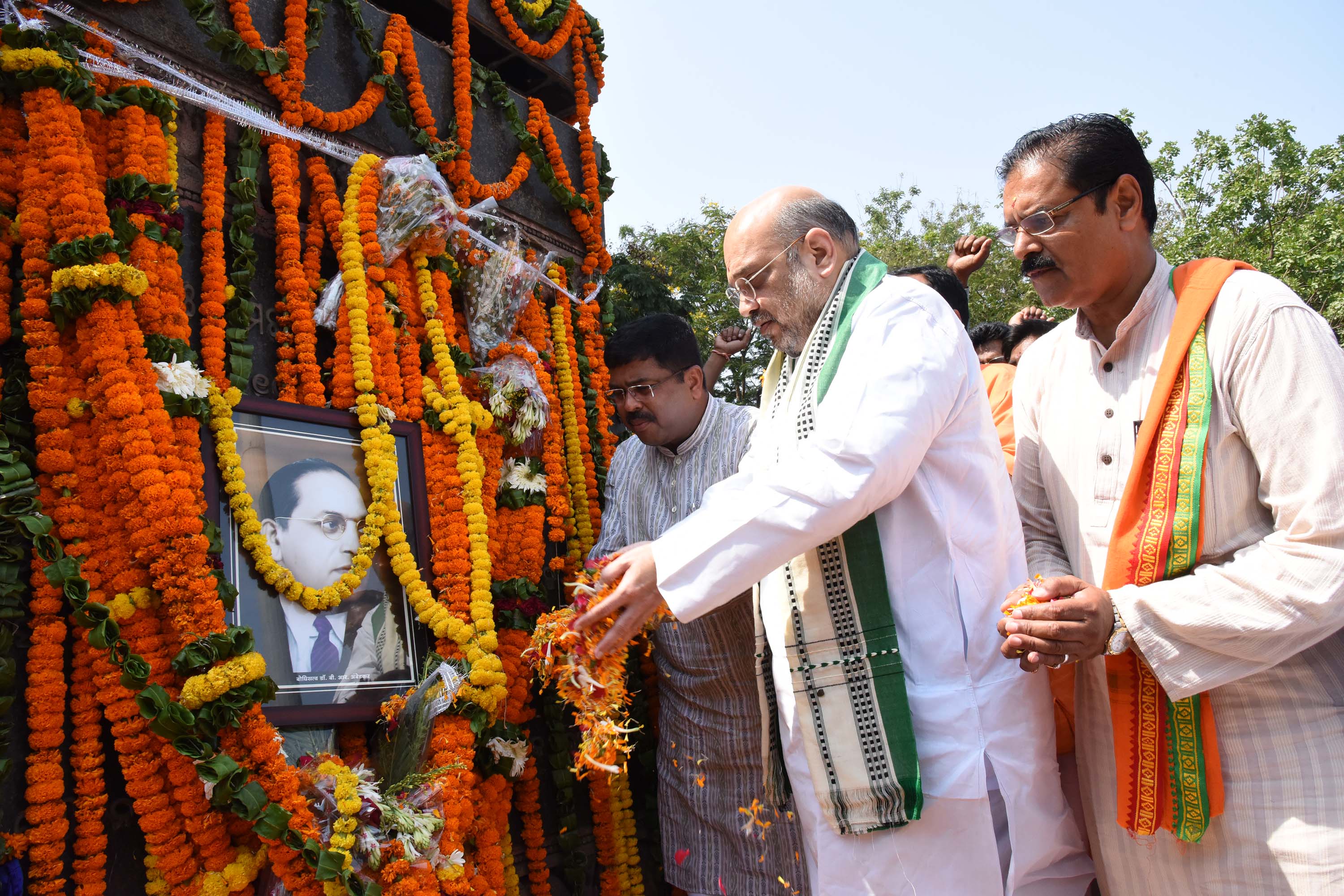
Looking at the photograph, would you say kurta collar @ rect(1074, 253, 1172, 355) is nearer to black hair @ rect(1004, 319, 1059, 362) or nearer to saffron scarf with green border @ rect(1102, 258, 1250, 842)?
saffron scarf with green border @ rect(1102, 258, 1250, 842)

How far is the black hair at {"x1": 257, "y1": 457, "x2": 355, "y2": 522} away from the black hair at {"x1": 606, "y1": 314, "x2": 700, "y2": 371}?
1.26 meters

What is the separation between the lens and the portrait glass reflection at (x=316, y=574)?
8.00ft

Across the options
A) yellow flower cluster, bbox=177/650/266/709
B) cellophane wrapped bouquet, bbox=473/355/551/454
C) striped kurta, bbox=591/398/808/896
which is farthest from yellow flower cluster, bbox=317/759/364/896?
cellophane wrapped bouquet, bbox=473/355/551/454

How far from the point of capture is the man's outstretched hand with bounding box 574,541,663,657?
2062 millimetres

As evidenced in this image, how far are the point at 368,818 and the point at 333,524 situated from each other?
84 cm

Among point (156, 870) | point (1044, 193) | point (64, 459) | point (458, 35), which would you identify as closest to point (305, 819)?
point (156, 870)

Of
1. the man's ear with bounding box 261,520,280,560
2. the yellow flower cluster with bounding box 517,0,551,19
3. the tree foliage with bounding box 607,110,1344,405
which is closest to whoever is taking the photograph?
the man's ear with bounding box 261,520,280,560

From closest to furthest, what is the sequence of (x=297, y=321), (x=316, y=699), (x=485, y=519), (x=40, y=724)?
(x=40, y=724)
(x=316, y=699)
(x=297, y=321)
(x=485, y=519)

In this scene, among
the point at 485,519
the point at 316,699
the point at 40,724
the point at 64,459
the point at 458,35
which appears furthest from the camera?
the point at 458,35

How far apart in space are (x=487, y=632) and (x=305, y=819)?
2.64 ft

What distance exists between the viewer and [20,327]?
2.20 metres

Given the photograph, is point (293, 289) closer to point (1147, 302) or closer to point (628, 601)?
point (628, 601)

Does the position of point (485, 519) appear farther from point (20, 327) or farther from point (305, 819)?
point (20, 327)

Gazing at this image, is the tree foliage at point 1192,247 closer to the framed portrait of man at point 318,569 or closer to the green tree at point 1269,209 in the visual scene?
the green tree at point 1269,209
